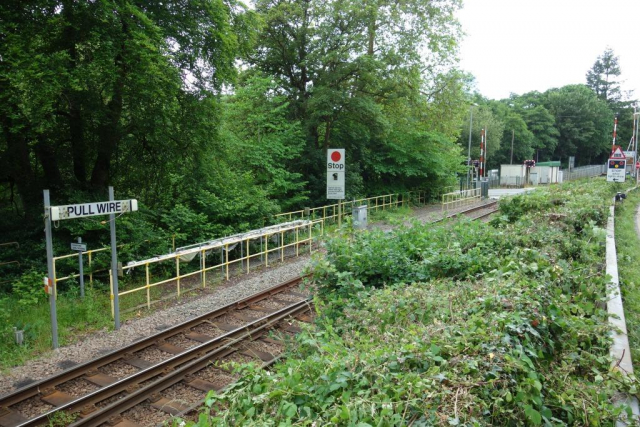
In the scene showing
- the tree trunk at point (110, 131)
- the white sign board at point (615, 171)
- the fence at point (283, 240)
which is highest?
the tree trunk at point (110, 131)

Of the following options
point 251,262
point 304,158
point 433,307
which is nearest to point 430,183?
point 304,158

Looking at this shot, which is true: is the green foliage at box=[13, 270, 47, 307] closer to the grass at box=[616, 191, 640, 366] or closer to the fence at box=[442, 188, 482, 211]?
the grass at box=[616, 191, 640, 366]

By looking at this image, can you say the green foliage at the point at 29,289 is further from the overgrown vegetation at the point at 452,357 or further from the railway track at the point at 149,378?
the overgrown vegetation at the point at 452,357

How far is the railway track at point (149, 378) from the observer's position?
5.98m

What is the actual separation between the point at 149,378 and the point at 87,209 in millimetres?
3414

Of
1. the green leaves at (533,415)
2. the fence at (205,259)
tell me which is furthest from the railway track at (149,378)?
the green leaves at (533,415)

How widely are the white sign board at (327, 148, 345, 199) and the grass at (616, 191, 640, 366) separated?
687cm

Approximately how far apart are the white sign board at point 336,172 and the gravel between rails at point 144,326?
250 centimetres

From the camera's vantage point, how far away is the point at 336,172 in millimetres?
13250

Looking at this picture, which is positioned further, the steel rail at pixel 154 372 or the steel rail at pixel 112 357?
the steel rail at pixel 112 357

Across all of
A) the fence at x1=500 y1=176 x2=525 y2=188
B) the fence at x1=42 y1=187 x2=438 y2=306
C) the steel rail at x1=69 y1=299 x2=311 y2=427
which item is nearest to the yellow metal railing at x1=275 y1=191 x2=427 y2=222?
the fence at x1=42 y1=187 x2=438 y2=306

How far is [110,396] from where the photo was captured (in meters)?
6.43

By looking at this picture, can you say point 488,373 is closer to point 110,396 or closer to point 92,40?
point 110,396

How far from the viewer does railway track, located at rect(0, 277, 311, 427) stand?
5977mm
